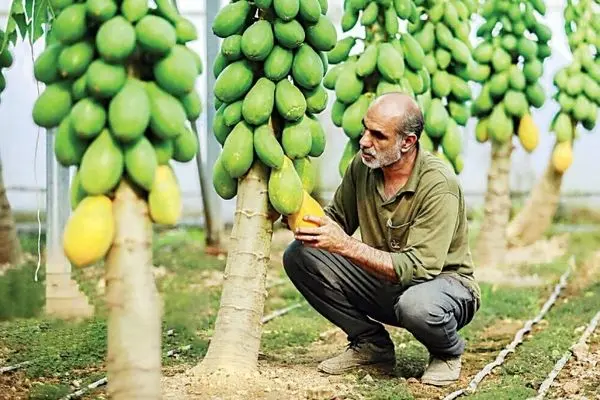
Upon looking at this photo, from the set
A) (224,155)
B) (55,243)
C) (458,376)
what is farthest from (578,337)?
(55,243)

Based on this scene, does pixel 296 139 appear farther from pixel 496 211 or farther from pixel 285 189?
pixel 496 211

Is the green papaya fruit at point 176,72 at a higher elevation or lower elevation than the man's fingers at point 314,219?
higher

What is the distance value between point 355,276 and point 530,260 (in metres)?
4.64

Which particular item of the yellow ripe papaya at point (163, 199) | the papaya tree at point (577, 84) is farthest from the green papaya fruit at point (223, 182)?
the papaya tree at point (577, 84)

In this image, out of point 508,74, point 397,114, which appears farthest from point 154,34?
point 508,74

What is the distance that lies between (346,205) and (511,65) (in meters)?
3.77

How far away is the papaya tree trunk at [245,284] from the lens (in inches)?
187

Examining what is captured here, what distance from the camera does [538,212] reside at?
9.76m

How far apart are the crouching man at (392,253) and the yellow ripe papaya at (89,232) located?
131cm

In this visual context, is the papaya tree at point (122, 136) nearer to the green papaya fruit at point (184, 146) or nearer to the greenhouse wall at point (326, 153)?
the green papaya fruit at point (184, 146)

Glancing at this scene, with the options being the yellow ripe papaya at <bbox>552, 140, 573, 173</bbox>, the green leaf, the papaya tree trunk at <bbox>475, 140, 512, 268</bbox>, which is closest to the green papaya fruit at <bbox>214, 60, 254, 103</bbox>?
the green leaf

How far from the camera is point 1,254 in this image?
24.5 feet

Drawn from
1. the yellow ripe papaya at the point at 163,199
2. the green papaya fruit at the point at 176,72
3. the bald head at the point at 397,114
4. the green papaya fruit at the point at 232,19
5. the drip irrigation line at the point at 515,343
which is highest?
the green papaya fruit at the point at 232,19

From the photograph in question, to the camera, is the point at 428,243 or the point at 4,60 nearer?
the point at 4,60
